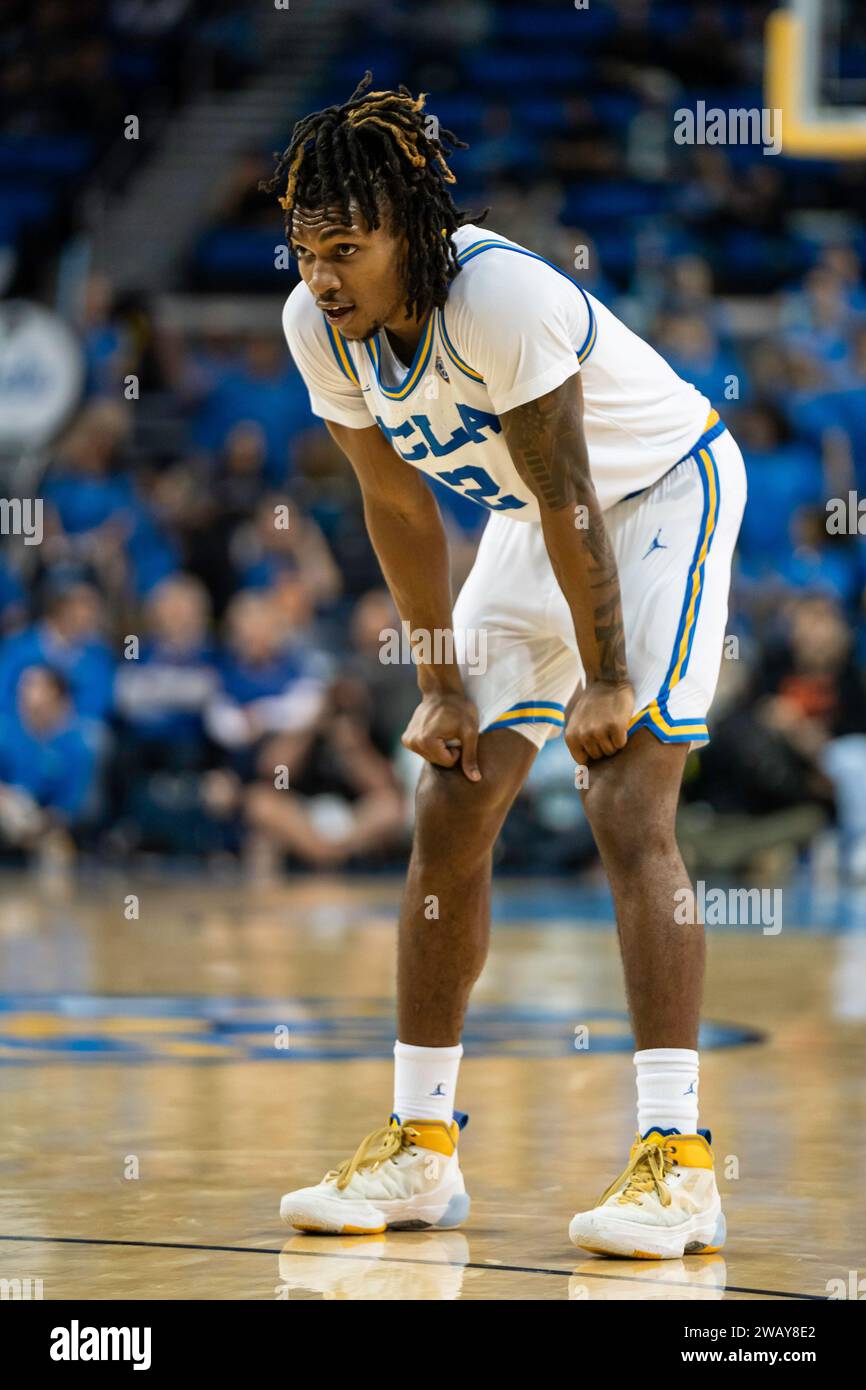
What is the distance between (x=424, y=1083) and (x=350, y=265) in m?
1.50

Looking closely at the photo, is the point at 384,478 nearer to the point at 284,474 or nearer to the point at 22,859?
the point at 22,859

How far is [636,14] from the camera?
58.7 ft

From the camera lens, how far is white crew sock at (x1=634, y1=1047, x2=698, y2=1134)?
12.7 ft

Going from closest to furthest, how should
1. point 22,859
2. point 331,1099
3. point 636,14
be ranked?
point 331,1099
point 22,859
point 636,14

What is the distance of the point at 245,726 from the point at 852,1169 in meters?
7.90

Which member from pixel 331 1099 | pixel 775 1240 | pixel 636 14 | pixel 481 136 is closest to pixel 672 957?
pixel 775 1240

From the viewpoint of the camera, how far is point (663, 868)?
3.90 metres

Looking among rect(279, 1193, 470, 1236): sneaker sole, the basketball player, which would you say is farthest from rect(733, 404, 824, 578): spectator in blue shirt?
rect(279, 1193, 470, 1236): sneaker sole

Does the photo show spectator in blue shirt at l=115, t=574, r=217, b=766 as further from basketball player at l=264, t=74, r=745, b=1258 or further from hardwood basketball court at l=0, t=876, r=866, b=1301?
basketball player at l=264, t=74, r=745, b=1258

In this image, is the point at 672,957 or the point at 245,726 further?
the point at 245,726
